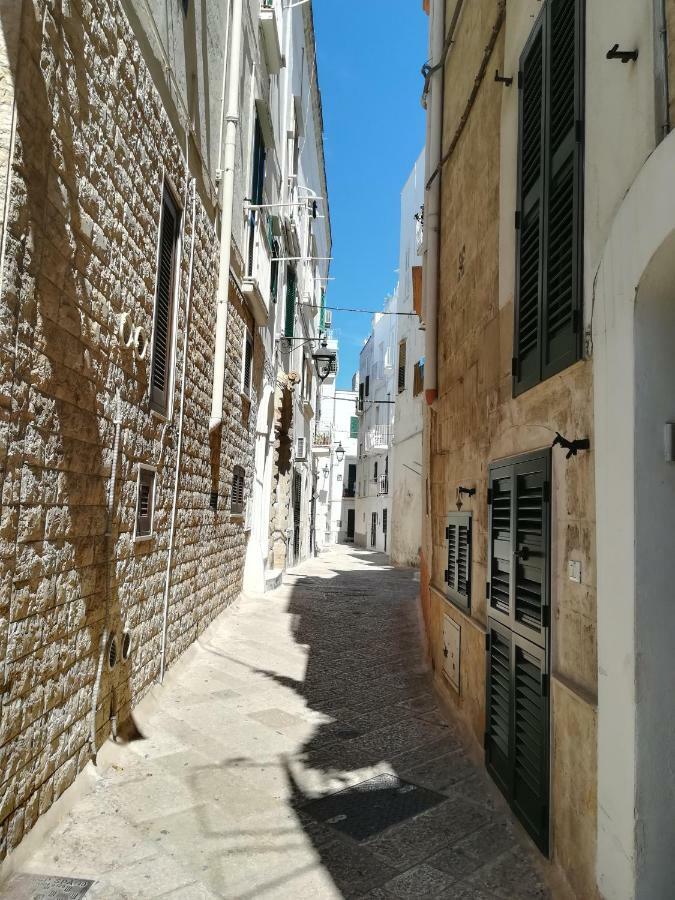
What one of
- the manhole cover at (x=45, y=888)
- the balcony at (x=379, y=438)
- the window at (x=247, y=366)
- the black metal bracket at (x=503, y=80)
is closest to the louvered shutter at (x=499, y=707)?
the manhole cover at (x=45, y=888)

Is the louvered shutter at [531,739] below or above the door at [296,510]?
below

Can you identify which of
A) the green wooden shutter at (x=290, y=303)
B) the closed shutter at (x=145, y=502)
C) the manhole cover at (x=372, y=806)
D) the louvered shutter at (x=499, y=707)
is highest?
the green wooden shutter at (x=290, y=303)

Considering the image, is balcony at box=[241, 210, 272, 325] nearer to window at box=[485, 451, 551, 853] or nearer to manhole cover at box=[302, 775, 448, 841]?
window at box=[485, 451, 551, 853]

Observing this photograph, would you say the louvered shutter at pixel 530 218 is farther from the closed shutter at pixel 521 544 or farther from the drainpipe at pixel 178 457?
the drainpipe at pixel 178 457

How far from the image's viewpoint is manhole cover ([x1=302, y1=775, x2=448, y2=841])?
3834 mm

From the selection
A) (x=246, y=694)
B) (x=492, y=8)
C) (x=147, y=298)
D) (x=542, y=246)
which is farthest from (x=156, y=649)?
(x=492, y=8)

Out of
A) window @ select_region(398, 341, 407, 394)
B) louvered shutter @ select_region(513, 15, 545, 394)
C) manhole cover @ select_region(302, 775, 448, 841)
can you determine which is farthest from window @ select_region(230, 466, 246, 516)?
window @ select_region(398, 341, 407, 394)

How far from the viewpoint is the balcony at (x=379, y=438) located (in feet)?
103

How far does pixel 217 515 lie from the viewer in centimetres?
852

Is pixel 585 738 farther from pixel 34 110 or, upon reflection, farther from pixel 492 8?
pixel 492 8

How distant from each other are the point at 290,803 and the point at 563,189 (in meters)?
3.73

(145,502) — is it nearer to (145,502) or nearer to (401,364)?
(145,502)

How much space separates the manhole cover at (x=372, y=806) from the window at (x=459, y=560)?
1533mm

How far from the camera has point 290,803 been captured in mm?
4074
